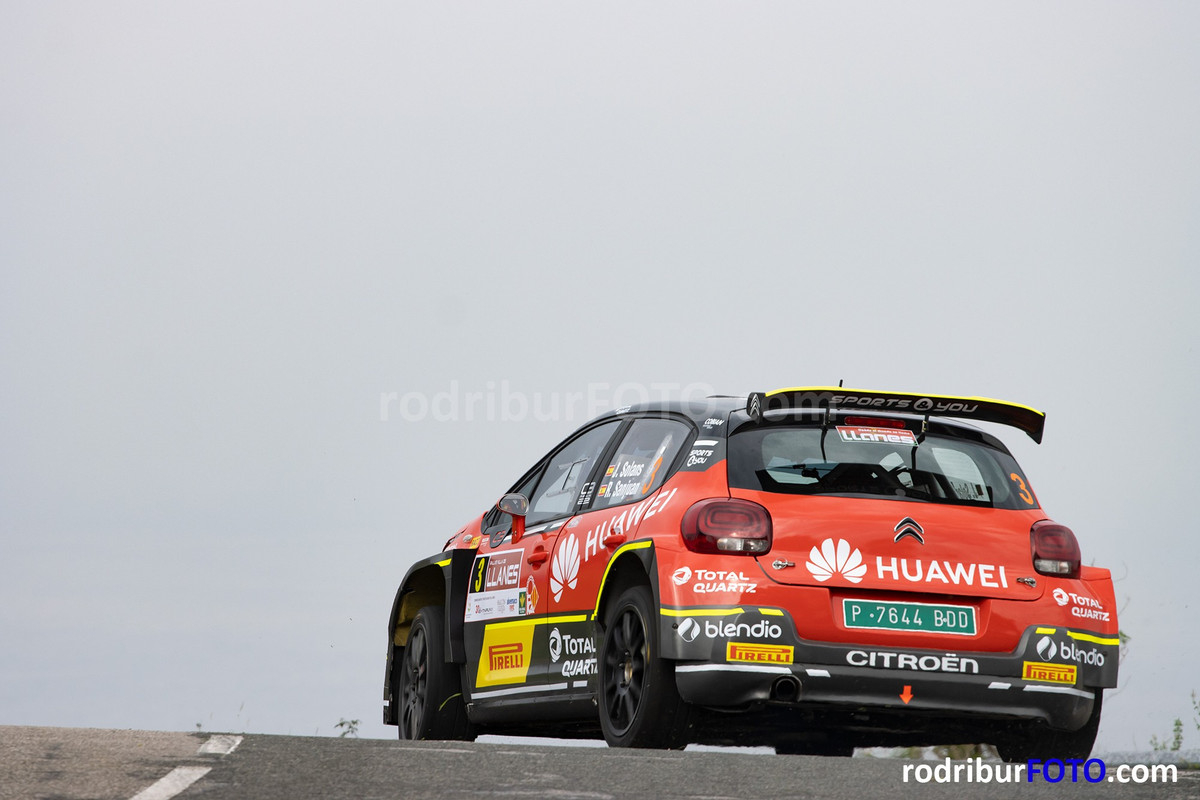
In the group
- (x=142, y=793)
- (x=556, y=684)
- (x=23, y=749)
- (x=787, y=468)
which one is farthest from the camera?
(x=556, y=684)

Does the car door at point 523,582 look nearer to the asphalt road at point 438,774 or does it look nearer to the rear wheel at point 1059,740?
the asphalt road at point 438,774

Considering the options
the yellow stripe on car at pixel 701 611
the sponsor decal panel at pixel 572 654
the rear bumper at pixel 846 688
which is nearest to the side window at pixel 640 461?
the sponsor decal panel at pixel 572 654

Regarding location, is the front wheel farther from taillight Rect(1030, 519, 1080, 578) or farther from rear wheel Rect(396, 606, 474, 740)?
rear wheel Rect(396, 606, 474, 740)

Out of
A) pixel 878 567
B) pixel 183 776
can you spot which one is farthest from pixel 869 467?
pixel 183 776

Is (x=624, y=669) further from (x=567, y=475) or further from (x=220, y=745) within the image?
(x=220, y=745)

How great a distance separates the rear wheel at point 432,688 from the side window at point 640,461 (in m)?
1.83

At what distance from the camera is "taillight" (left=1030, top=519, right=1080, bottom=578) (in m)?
7.19

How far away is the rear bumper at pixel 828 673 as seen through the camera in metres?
6.83

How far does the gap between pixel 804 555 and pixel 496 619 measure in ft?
7.92

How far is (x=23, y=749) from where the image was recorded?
6109 mm

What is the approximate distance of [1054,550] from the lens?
7.24 meters

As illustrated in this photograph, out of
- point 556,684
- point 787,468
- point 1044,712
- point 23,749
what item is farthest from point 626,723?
point 23,749

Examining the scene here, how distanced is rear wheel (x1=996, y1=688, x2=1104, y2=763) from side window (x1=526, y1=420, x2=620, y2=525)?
2.38m

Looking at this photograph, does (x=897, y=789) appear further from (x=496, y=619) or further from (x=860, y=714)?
(x=496, y=619)
